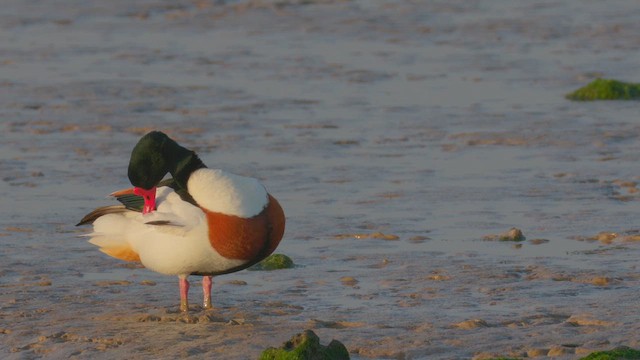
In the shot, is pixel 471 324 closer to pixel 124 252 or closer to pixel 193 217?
pixel 193 217

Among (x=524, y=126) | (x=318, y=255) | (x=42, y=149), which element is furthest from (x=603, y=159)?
(x=42, y=149)

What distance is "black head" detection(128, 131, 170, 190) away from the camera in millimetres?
7836

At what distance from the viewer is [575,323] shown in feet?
25.0

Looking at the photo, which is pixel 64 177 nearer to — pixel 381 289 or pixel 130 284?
pixel 130 284

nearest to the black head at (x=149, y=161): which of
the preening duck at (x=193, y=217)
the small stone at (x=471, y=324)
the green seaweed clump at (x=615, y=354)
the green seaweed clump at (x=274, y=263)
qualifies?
the preening duck at (x=193, y=217)

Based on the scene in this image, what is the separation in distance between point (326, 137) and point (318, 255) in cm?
404

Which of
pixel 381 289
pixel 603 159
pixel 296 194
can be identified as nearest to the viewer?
pixel 381 289

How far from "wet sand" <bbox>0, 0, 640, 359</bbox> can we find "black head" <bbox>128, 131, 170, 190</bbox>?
0.69m

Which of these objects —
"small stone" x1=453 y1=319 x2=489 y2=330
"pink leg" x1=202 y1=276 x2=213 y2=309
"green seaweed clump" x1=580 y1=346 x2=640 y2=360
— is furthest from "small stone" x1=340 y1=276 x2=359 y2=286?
A: "green seaweed clump" x1=580 y1=346 x2=640 y2=360

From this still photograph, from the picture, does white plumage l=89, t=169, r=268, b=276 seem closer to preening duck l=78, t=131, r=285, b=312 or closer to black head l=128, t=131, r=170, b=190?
preening duck l=78, t=131, r=285, b=312

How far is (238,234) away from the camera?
7.66 m

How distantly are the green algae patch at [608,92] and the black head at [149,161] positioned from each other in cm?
786

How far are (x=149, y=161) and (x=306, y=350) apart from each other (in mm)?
1676

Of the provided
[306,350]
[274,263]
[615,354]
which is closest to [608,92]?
[274,263]
